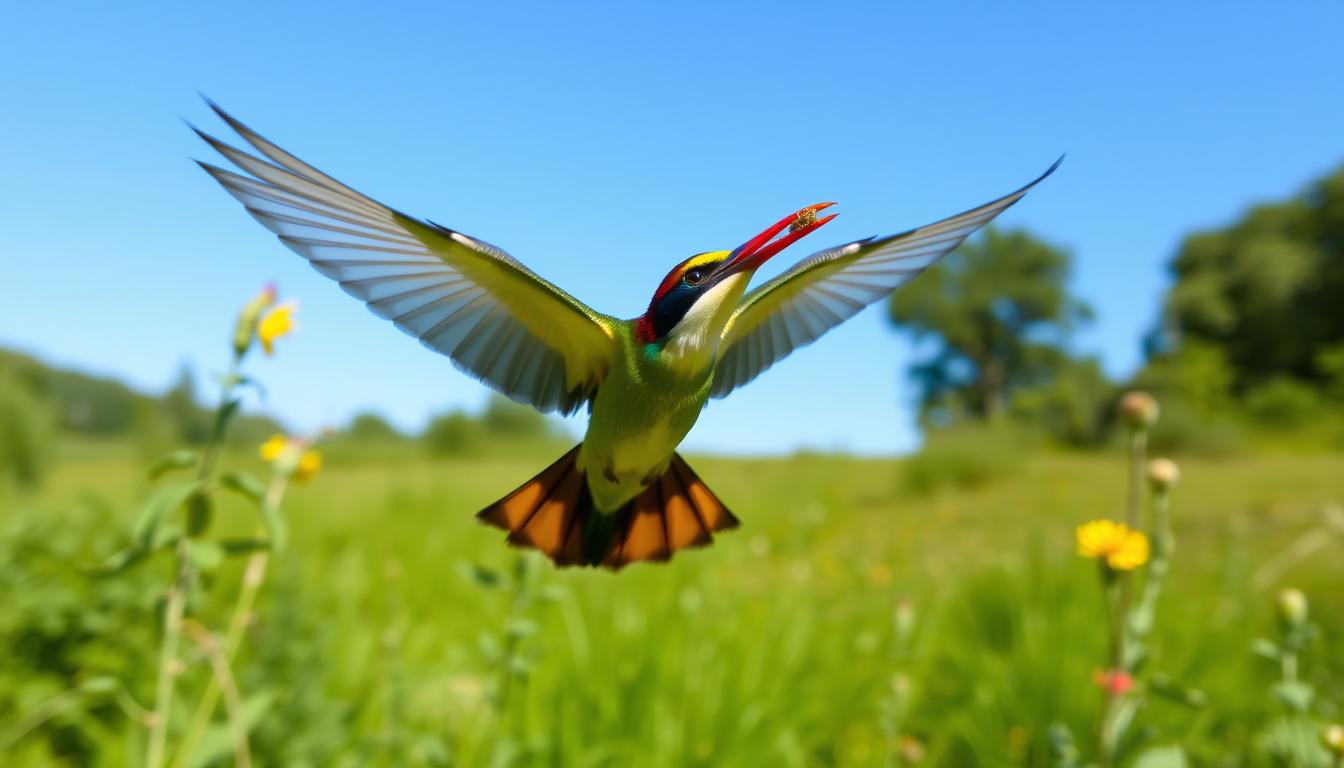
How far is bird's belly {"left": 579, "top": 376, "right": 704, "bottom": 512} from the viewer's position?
355 mm

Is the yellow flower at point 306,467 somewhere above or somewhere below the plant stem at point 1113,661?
above

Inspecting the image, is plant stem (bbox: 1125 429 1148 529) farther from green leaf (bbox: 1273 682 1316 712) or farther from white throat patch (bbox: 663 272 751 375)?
white throat patch (bbox: 663 272 751 375)

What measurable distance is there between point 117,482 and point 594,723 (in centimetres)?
341

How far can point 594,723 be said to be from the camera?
2221 mm

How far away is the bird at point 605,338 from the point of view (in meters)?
0.33

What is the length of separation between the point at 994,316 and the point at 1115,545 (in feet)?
16.9

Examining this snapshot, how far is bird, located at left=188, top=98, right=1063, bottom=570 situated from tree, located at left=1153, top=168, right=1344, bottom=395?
20.8m

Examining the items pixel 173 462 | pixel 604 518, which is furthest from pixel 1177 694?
pixel 173 462

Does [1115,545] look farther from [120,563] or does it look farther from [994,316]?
[994,316]

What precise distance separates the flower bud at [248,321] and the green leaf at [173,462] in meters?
0.16

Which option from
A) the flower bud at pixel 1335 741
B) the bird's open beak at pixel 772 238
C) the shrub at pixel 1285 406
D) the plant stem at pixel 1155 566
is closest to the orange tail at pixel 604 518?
the bird's open beak at pixel 772 238

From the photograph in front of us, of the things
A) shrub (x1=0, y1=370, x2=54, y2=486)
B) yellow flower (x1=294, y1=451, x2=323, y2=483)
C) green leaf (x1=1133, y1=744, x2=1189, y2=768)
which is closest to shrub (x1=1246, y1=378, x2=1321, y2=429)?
green leaf (x1=1133, y1=744, x2=1189, y2=768)

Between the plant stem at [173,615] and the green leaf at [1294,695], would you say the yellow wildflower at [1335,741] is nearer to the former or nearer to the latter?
the green leaf at [1294,695]

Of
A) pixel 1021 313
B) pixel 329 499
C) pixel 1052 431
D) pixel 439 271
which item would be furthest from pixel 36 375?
pixel 1052 431
